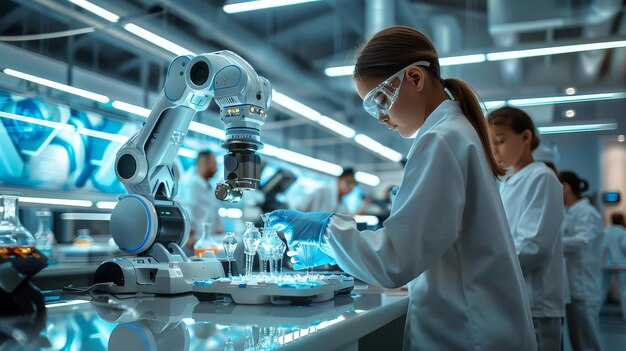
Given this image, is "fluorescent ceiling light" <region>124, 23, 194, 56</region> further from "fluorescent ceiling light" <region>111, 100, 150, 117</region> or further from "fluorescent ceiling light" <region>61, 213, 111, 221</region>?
"fluorescent ceiling light" <region>61, 213, 111, 221</region>

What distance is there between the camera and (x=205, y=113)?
27.4ft

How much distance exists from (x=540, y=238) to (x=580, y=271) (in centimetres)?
188

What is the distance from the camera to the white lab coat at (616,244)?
26.8 ft

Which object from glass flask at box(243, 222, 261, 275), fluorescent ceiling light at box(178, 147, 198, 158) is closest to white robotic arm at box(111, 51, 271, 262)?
glass flask at box(243, 222, 261, 275)

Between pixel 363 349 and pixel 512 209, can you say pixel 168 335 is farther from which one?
pixel 512 209

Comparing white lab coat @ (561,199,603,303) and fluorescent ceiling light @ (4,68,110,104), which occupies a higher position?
fluorescent ceiling light @ (4,68,110,104)

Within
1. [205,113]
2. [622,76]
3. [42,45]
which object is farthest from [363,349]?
[622,76]

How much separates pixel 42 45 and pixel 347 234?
15.1 feet

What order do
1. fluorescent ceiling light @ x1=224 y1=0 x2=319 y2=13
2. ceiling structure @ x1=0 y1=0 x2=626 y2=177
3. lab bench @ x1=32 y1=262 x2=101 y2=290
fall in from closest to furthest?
lab bench @ x1=32 y1=262 x2=101 y2=290
fluorescent ceiling light @ x1=224 y1=0 x2=319 y2=13
ceiling structure @ x1=0 y1=0 x2=626 y2=177

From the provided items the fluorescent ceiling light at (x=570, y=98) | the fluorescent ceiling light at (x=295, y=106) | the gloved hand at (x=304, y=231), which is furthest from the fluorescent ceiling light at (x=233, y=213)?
the gloved hand at (x=304, y=231)

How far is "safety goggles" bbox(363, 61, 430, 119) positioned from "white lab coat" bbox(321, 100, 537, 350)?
0.17 metres

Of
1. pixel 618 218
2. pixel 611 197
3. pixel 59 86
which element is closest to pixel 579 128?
pixel 611 197

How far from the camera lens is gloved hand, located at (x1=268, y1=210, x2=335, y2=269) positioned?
4.35 feet

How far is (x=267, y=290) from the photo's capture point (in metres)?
1.41
